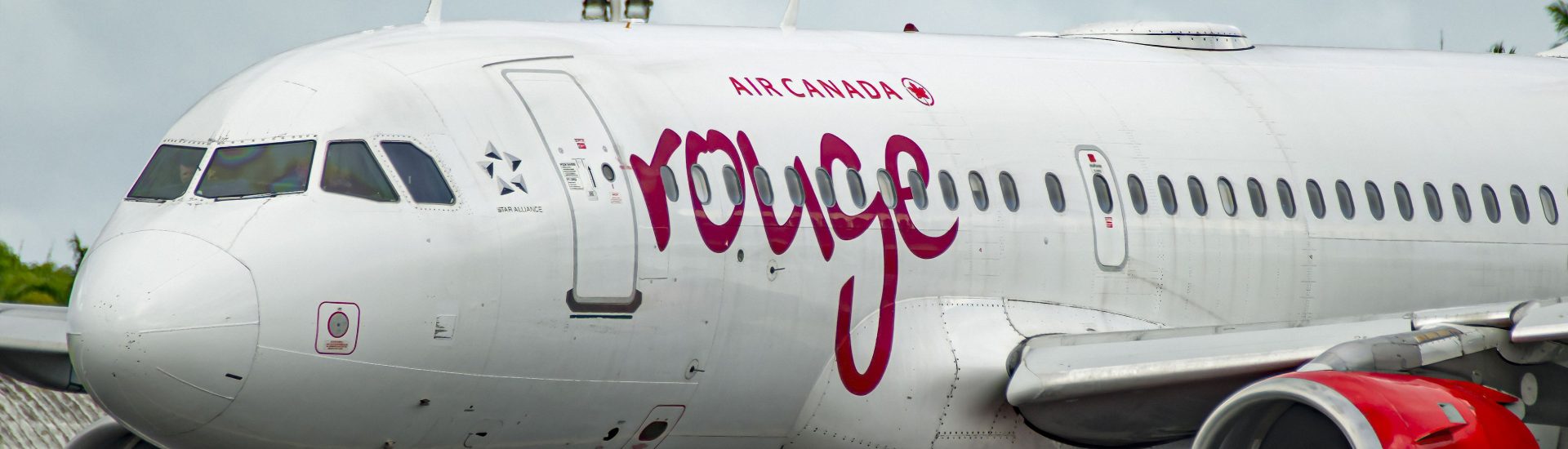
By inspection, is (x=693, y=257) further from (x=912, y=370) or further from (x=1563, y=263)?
(x=1563, y=263)

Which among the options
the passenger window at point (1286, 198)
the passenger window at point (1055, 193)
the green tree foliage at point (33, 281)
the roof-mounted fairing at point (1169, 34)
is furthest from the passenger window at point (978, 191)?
the green tree foliage at point (33, 281)

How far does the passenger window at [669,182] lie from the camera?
1055cm

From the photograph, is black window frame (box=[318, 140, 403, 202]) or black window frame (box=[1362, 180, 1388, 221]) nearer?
black window frame (box=[318, 140, 403, 202])

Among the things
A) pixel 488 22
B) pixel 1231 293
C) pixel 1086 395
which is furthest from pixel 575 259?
pixel 1231 293

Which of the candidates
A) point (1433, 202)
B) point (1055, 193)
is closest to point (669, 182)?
point (1055, 193)

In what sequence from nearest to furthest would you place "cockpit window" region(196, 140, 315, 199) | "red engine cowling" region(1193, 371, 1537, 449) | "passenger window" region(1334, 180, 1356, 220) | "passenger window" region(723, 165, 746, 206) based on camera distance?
"red engine cowling" region(1193, 371, 1537, 449)
"cockpit window" region(196, 140, 315, 199)
"passenger window" region(723, 165, 746, 206)
"passenger window" region(1334, 180, 1356, 220)

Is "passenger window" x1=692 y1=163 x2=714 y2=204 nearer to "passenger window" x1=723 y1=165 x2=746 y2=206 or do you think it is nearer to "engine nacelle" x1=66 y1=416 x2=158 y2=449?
"passenger window" x1=723 y1=165 x2=746 y2=206

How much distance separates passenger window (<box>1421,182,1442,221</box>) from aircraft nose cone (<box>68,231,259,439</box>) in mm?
8741

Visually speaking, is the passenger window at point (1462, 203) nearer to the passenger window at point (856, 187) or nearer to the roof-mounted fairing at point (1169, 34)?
the roof-mounted fairing at point (1169, 34)

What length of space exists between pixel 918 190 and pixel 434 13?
3152 mm

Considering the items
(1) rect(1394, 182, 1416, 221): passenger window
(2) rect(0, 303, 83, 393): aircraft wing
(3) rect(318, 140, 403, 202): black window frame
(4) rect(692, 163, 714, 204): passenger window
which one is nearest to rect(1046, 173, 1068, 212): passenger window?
(4) rect(692, 163, 714, 204): passenger window

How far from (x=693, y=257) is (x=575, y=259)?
763 millimetres

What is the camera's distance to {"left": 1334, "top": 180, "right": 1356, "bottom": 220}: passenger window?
13.4m

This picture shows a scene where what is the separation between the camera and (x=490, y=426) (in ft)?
33.1
